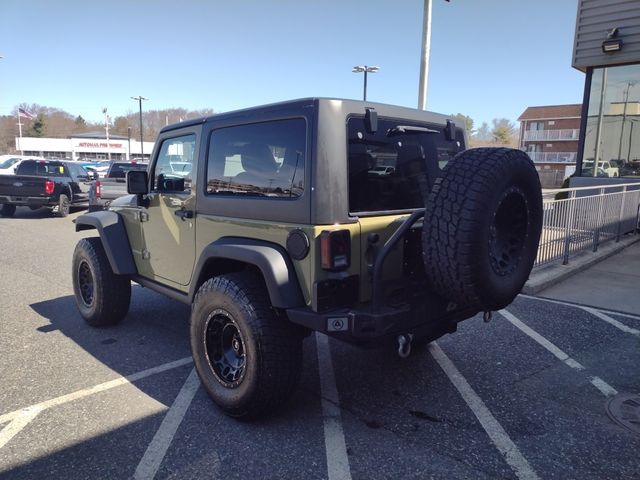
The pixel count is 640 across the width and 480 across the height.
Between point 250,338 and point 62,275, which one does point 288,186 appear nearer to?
point 250,338

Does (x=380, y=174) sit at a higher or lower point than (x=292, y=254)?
higher

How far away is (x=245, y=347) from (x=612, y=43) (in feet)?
40.5

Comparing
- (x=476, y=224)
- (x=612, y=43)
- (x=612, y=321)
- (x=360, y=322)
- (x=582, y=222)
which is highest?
(x=612, y=43)

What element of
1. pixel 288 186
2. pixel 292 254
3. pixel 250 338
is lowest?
pixel 250 338

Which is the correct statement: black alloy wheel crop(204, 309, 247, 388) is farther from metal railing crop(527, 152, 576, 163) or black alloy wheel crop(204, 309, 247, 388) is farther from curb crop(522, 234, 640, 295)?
metal railing crop(527, 152, 576, 163)

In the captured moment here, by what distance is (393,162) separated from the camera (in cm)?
320

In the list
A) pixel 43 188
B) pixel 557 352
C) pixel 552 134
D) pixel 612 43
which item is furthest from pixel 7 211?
pixel 552 134

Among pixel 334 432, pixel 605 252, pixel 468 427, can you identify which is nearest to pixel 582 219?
pixel 605 252

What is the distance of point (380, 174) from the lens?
3.08 metres

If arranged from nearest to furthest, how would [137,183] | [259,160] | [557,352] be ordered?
1. [259,160]
2. [137,183]
3. [557,352]

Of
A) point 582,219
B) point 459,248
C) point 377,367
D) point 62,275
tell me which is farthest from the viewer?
point 582,219

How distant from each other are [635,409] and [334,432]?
2.20 meters

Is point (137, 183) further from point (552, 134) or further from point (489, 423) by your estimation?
point (552, 134)

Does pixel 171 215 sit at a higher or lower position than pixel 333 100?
lower
